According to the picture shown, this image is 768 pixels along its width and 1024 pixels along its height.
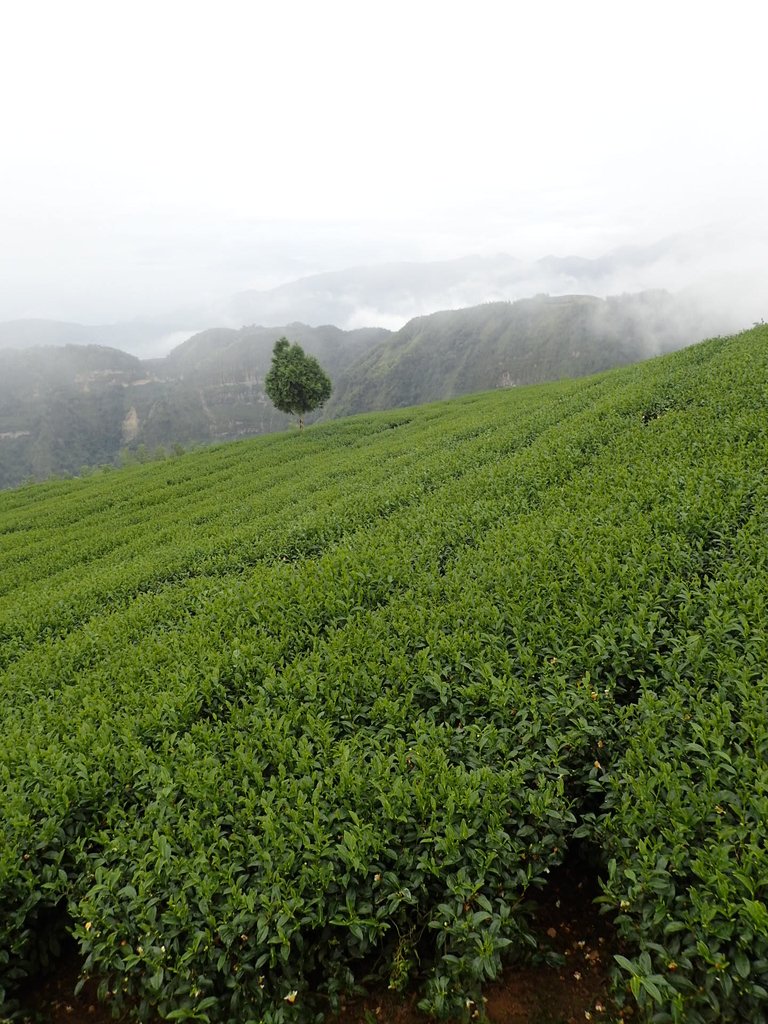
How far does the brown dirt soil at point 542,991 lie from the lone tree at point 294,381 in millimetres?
43725

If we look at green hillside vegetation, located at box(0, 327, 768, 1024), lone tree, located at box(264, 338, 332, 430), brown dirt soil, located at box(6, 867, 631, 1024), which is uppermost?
lone tree, located at box(264, 338, 332, 430)

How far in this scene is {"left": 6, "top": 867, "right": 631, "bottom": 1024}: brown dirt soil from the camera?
12.4ft

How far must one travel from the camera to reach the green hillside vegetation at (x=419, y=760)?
3.80 m

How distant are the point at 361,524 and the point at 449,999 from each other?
33.0 ft

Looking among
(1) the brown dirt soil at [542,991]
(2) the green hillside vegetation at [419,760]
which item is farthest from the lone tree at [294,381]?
(1) the brown dirt soil at [542,991]

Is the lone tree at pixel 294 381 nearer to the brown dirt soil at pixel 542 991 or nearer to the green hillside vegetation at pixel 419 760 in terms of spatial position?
the green hillside vegetation at pixel 419 760

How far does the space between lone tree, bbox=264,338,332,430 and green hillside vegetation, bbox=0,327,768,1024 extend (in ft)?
126

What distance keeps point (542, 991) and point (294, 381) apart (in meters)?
46.8

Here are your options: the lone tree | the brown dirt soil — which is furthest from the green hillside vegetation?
the lone tree

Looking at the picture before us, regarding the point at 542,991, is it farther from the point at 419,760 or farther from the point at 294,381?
the point at 294,381

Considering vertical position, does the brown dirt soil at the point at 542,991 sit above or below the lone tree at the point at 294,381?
below

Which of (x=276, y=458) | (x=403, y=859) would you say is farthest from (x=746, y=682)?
(x=276, y=458)

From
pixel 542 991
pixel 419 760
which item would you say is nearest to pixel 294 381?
pixel 419 760

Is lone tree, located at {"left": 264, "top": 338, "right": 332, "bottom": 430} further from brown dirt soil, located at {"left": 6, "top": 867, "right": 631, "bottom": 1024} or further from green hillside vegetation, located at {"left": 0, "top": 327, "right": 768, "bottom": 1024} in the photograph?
brown dirt soil, located at {"left": 6, "top": 867, "right": 631, "bottom": 1024}
